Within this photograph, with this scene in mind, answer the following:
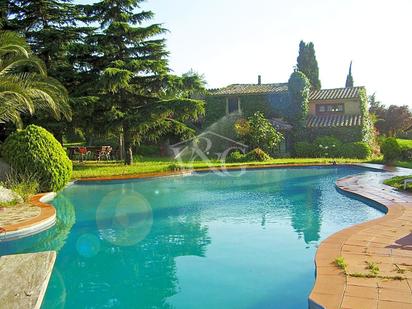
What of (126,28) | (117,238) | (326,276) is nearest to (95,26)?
(126,28)

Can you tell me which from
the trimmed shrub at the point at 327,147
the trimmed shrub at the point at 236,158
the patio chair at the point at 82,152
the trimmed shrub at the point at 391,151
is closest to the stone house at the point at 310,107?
the trimmed shrub at the point at 327,147

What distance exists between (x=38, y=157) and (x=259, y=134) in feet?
51.8

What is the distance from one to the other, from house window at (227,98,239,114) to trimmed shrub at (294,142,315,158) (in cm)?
634

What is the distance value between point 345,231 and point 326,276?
8.32ft

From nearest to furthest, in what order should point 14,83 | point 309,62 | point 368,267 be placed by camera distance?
point 368,267, point 14,83, point 309,62

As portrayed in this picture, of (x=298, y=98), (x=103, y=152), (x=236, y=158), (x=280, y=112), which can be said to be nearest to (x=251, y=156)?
(x=236, y=158)

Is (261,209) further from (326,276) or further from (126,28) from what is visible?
(126,28)

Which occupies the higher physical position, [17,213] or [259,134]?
[259,134]

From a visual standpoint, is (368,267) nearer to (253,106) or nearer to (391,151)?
(391,151)

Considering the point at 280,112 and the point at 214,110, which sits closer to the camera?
the point at 280,112

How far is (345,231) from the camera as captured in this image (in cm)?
725

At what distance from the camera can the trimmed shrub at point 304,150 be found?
27.0 metres

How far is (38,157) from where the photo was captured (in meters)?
12.7

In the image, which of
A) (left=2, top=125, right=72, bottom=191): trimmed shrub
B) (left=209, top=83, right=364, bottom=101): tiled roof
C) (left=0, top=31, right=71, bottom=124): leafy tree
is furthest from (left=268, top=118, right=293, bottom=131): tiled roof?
(left=2, top=125, right=72, bottom=191): trimmed shrub
